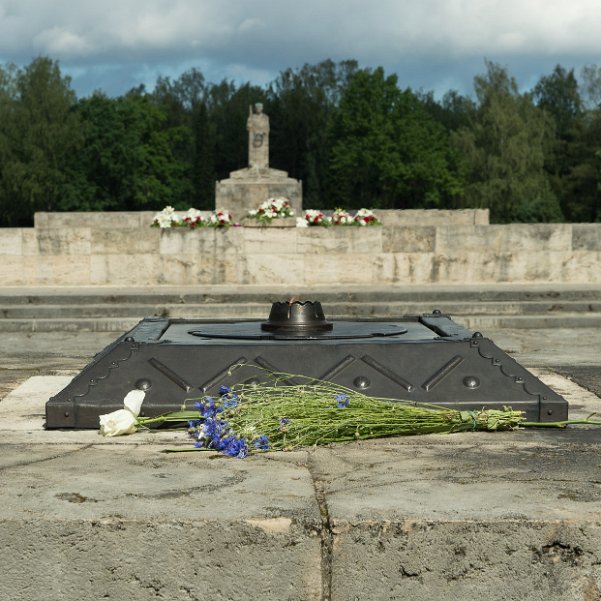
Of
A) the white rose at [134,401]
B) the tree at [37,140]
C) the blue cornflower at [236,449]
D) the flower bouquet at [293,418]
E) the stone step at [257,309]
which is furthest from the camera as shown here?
the tree at [37,140]

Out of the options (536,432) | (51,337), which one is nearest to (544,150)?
(51,337)

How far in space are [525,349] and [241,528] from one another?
686 cm

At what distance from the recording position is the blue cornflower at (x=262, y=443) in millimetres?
3541

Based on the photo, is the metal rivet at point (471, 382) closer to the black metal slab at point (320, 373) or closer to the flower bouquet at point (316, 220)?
the black metal slab at point (320, 373)

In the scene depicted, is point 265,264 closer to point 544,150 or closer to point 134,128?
point 134,128

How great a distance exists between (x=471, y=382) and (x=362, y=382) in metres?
0.41

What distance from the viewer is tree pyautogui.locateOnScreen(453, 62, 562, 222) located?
184 feet

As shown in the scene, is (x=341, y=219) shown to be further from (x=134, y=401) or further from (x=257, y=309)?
(x=134, y=401)

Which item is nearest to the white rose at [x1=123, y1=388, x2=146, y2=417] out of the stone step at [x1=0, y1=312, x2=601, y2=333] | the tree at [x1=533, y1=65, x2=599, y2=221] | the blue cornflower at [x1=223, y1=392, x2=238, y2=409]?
the blue cornflower at [x1=223, y1=392, x2=238, y2=409]

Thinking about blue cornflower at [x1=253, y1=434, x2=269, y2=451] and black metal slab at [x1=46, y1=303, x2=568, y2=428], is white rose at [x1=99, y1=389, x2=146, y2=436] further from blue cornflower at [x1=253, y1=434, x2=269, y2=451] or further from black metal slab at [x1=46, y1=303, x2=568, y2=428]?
blue cornflower at [x1=253, y1=434, x2=269, y2=451]

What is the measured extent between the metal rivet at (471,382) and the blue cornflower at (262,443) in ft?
3.07

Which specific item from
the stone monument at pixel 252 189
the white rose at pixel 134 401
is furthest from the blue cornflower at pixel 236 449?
the stone monument at pixel 252 189

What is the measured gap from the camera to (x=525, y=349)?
9.26 metres

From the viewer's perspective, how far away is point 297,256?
1454 centimetres
